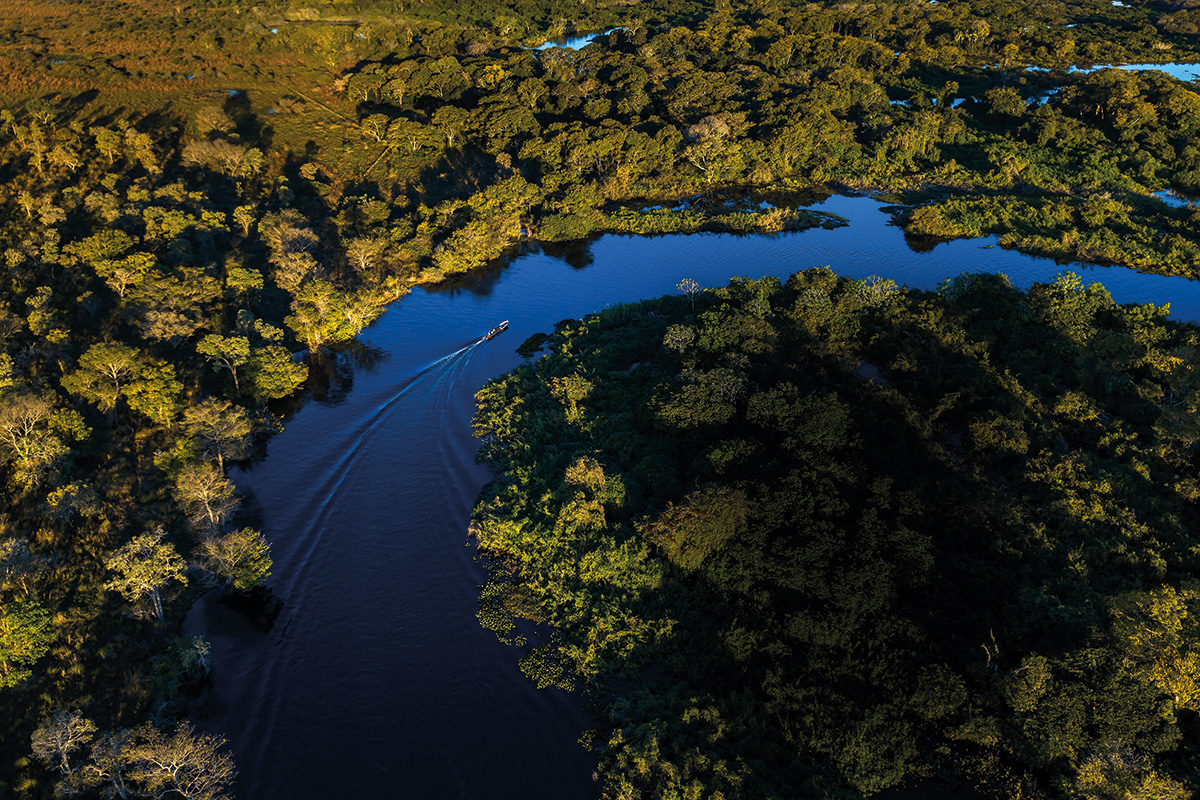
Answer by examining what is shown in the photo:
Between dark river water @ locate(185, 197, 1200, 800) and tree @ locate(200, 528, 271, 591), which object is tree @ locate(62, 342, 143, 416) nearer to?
dark river water @ locate(185, 197, 1200, 800)

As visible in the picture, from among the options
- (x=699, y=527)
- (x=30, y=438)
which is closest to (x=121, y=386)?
(x=30, y=438)

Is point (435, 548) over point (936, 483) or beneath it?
over

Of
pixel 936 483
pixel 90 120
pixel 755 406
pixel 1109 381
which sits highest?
pixel 90 120

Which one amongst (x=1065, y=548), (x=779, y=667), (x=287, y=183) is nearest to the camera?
(x=779, y=667)

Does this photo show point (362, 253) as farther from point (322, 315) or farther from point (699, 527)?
point (699, 527)

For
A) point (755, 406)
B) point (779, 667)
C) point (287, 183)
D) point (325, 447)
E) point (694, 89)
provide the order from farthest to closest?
point (694, 89), point (287, 183), point (325, 447), point (755, 406), point (779, 667)

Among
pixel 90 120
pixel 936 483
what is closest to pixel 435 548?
pixel 936 483

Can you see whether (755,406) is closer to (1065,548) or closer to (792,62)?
(1065,548)

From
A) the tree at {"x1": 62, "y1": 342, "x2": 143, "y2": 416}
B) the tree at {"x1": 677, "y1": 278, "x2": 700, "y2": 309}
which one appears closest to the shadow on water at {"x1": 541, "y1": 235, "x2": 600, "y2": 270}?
the tree at {"x1": 677, "y1": 278, "x2": 700, "y2": 309}
